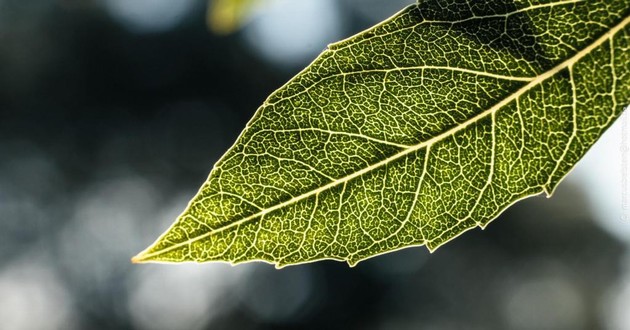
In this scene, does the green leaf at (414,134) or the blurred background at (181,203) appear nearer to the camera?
the green leaf at (414,134)

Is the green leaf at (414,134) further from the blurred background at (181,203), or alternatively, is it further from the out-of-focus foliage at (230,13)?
the blurred background at (181,203)

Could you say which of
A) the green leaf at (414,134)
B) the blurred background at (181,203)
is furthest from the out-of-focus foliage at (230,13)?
the blurred background at (181,203)

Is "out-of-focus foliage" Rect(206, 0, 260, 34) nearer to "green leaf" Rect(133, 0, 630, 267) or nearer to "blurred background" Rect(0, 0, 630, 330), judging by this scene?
"green leaf" Rect(133, 0, 630, 267)

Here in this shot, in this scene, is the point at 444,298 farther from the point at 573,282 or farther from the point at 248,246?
the point at 248,246

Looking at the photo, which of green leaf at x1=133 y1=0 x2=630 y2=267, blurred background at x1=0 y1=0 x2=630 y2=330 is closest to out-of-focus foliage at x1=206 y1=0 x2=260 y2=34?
green leaf at x1=133 y1=0 x2=630 y2=267

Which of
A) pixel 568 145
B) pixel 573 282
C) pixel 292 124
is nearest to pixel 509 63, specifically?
pixel 568 145

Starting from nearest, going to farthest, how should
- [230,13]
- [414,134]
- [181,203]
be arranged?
[414,134], [230,13], [181,203]

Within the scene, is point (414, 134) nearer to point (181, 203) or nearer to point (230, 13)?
point (230, 13)

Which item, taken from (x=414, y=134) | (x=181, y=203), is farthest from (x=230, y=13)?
(x=181, y=203)
